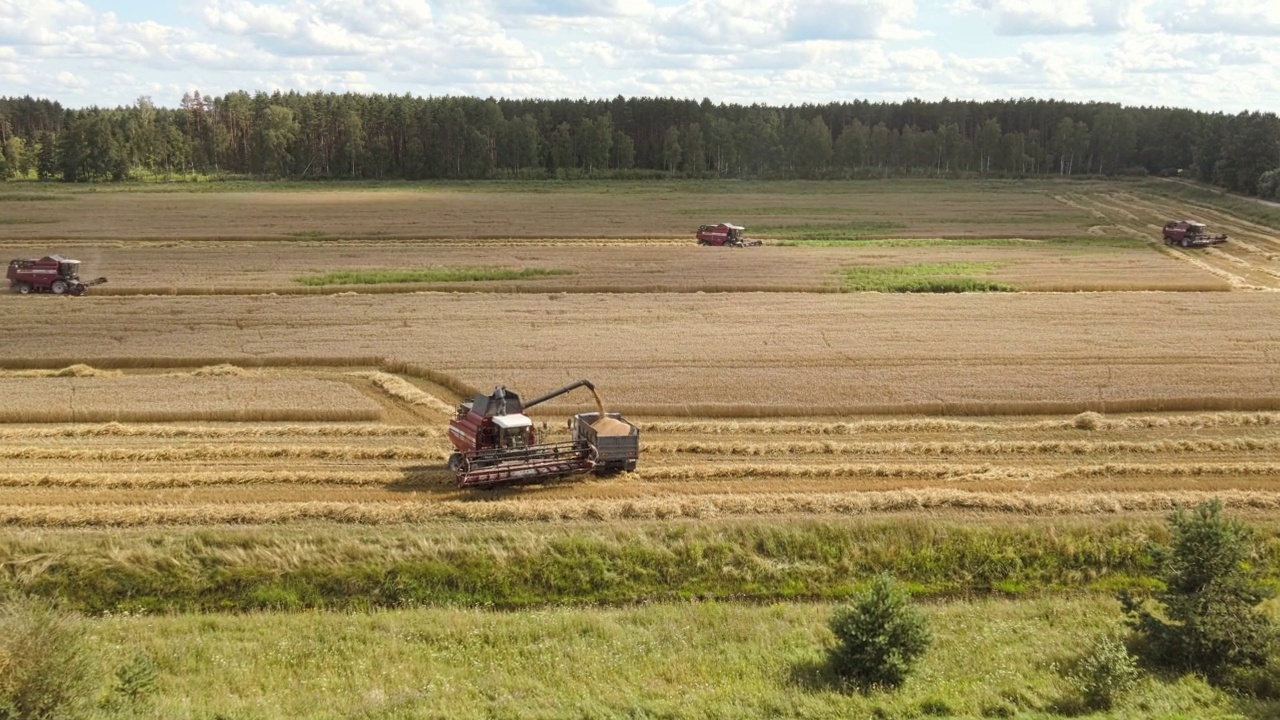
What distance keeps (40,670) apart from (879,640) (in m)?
11.7

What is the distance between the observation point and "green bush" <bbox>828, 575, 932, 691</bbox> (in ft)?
51.3

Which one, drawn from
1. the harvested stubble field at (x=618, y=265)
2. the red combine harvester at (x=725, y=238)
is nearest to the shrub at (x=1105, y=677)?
the harvested stubble field at (x=618, y=265)

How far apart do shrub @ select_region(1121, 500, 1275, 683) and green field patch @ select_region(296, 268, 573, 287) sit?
37.3 m

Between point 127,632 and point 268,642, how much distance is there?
258cm

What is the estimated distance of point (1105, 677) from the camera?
49.9 feet

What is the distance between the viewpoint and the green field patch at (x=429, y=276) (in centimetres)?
4953

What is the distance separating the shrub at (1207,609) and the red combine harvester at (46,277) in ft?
152

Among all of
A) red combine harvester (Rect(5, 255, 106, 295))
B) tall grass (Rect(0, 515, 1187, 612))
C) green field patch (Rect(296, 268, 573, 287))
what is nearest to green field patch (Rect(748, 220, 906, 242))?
green field patch (Rect(296, 268, 573, 287))

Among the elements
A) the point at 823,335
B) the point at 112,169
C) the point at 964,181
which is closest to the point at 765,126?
the point at 964,181

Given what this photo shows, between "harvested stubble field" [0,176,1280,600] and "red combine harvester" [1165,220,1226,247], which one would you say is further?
"red combine harvester" [1165,220,1226,247]

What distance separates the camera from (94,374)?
33.4m

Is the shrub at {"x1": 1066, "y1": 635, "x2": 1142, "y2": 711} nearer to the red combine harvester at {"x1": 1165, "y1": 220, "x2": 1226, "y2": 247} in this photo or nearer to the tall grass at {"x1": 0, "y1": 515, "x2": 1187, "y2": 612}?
the tall grass at {"x1": 0, "y1": 515, "x2": 1187, "y2": 612}

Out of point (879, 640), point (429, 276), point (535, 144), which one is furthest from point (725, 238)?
point (535, 144)

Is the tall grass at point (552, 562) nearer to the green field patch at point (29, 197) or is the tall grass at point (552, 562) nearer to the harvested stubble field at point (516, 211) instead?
the harvested stubble field at point (516, 211)
